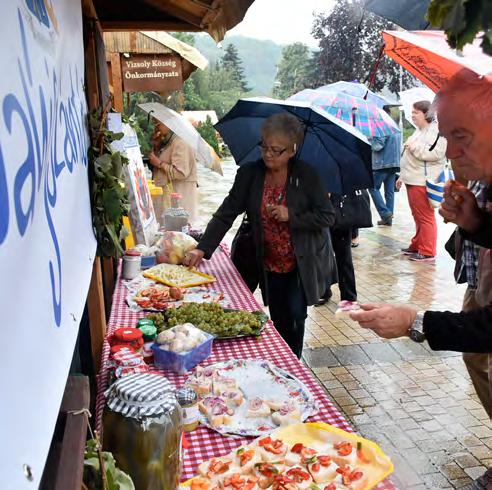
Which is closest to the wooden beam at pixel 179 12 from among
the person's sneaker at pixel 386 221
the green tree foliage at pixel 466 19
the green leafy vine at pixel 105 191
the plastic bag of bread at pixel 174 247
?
the green leafy vine at pixel 105 191

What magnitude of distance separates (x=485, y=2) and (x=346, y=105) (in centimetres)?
569

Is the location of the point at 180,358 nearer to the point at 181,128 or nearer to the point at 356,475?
the point at 356,475

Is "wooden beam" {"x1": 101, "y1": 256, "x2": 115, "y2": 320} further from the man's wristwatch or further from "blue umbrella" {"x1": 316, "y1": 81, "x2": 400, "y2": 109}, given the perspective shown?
"blue umbrella" {"x1": 316, "y1": 81, "x2": 400, "y2": 109}

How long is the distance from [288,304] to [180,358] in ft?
5.08

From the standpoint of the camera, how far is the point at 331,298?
6172 mm

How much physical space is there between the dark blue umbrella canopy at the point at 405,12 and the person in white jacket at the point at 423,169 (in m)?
5.15

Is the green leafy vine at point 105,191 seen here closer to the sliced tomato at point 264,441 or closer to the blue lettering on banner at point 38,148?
the blue lettering on banner at point 38,148

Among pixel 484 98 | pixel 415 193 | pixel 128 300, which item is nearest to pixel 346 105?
pixel 415 193

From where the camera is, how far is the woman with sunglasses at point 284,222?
11.1ft

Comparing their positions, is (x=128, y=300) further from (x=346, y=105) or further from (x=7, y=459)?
(x=346, y=105)

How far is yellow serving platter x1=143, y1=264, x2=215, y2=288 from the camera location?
3.49m

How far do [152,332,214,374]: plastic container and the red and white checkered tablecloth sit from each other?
37 millimetres

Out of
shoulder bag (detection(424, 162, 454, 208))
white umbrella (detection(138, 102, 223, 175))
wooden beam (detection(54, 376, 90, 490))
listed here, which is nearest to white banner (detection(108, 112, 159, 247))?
white umbrella (detection(138, 102, 223, 175))

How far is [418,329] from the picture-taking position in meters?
2.04
